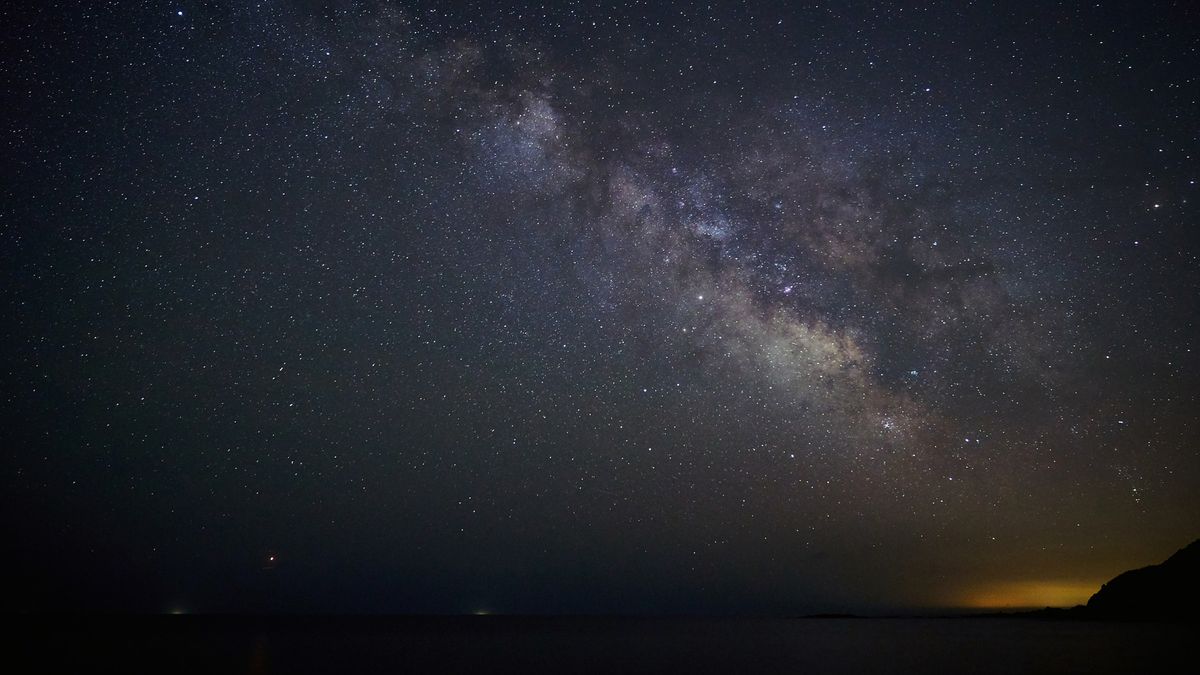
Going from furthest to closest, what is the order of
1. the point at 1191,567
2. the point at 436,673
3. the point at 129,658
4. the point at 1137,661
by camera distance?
1. the point at 1191,567
2. the point at 129,658
3. the point at 1137,661
4. the point at 436,673

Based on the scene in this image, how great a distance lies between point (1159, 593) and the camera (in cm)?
11344

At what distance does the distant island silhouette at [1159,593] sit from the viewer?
103m

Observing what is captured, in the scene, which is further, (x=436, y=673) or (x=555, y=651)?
(x=555, y=651)

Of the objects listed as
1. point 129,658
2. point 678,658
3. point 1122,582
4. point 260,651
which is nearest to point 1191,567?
point 1122,582

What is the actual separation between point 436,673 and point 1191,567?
137 meters

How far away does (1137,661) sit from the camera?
32.8m

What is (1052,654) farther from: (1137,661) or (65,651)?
(65,651)

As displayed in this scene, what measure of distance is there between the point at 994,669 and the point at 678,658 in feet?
53.5

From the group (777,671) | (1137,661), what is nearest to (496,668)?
(777,671)

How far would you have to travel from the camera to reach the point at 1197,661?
30.6 m

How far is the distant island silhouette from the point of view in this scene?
103256mm

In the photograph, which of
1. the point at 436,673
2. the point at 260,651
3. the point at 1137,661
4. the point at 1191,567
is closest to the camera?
the point at 436,673

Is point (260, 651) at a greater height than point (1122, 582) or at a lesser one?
greater

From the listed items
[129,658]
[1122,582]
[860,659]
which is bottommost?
[1122,582]
